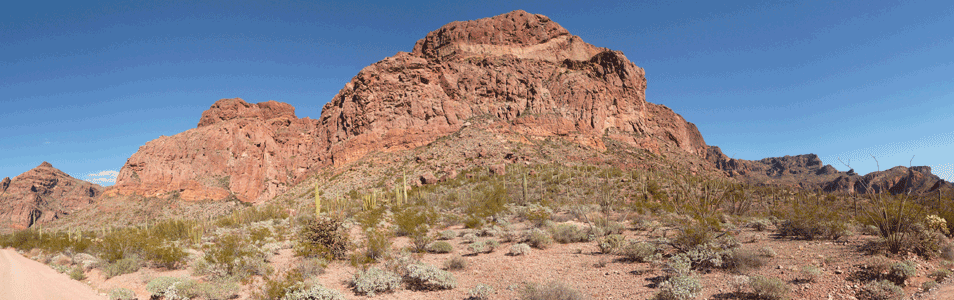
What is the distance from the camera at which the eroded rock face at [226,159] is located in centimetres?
5547

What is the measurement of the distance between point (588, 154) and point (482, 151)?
1604cm

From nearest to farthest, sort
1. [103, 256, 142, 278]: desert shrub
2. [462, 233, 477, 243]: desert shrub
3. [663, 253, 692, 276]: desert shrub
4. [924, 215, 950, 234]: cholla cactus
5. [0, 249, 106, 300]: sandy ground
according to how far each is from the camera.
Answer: [0, 249, 106, 300]: sandy ground
[663, 253, 692, 276]: desert shrub
[103, 256, 142, 278]: desert shrub
[924, 215, 950, 234]: cholla cactus
[462, 233, 477, 243]: desert shrub

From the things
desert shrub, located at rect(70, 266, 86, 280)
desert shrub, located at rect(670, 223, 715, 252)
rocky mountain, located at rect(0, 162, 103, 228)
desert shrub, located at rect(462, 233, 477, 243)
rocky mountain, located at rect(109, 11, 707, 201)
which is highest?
rocky mountain, located at rect(109, 11, 707, 201)

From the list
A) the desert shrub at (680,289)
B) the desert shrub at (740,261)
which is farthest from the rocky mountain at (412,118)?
the desert shrub at (680,289)

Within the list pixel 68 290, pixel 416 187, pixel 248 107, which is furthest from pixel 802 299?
pixel 248 107

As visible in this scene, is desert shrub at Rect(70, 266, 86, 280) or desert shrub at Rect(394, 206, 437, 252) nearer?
desert shrub at Rect(70, 266, 86, 280)

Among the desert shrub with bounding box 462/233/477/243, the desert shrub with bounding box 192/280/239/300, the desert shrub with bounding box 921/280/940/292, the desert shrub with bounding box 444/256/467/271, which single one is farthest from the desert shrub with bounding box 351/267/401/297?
the desert shrub with bounding box 921/280/940/292

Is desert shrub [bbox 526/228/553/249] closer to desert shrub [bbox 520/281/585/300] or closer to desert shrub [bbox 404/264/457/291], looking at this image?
desert shrub [bbox 404/264/457/291]

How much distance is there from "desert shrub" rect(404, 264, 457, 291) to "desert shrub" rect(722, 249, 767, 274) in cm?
640

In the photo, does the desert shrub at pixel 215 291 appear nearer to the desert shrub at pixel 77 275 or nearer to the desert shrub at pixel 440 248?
the desert shrub at pixel 77 275

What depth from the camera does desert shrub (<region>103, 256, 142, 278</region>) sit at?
975 cm

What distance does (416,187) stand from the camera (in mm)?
33906

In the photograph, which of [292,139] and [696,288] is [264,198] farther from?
[696,288]

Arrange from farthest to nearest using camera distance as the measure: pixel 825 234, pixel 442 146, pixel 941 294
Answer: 1. pixel 442 146
2. pixel 825 234
3. pixel 941 294
